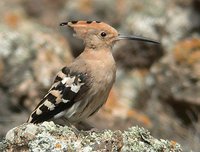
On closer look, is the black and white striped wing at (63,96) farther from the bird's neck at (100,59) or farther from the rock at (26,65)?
the rock at (26,65)

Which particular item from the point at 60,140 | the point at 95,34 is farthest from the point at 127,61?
the point at 60,140

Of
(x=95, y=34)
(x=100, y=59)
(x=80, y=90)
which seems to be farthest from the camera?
(x=95, y=34)

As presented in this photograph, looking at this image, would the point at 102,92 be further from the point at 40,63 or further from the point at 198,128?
the point at 40,63

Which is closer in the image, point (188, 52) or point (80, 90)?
point (80, 90)

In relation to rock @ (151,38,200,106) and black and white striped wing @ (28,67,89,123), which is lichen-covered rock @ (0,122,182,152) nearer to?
black and white striped wing @ (28,67,89,123)

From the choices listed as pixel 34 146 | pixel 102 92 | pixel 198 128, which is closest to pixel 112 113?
pixel 198 128

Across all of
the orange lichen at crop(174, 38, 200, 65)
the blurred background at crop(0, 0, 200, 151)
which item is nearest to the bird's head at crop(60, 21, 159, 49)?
the blurred background at crop(0, 0, 200, 151)

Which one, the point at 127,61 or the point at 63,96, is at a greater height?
the point at 127,61

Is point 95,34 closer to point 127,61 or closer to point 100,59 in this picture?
point 100,59
